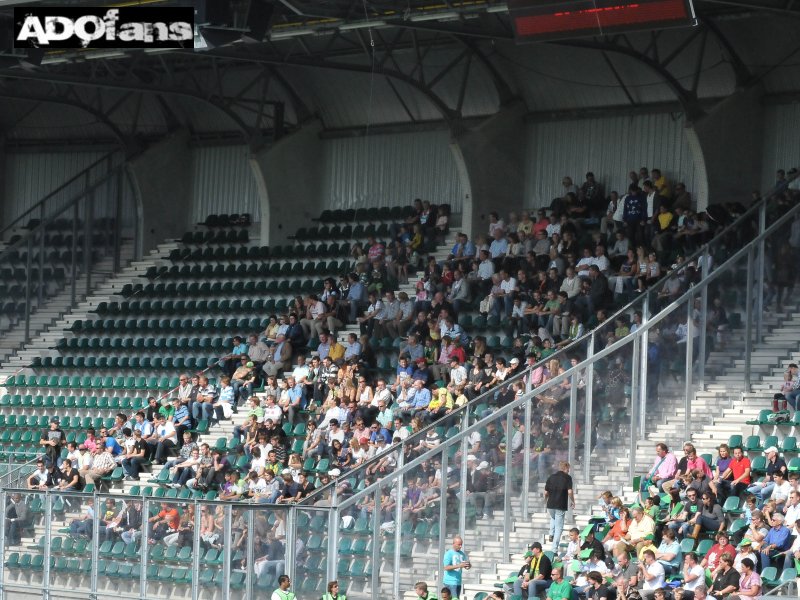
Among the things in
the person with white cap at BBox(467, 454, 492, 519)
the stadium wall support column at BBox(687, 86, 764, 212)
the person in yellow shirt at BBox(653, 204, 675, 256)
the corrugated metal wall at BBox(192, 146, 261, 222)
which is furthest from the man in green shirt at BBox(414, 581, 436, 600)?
the corrugated metal wall at BBox(192, 146, 261, 222)

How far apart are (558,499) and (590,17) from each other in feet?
19.3

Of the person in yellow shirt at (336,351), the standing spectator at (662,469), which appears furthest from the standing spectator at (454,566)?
the person in yellow shirt at (336,351)

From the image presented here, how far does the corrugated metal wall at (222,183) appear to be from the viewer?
116 feet

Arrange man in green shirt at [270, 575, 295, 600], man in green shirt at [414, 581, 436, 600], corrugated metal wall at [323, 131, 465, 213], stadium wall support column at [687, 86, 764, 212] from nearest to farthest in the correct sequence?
→ man in green shirt at [414, 581, 436, 600] → man in green shirt at [270, 575, 295, 600] → stadium wall support column at [687, 86, 764, 212] → corrugated metal wall at [323, 131, 465, 213]

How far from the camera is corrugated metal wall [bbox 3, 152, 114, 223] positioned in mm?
38219

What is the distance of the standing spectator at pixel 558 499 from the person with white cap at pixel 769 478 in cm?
221

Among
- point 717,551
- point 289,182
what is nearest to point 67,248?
point 289,182

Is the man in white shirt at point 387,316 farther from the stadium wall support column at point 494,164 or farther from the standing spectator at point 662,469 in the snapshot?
the standing spectator at point 662,469

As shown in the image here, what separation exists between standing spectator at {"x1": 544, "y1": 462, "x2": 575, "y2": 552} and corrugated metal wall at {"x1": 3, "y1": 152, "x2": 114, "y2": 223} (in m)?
21.7

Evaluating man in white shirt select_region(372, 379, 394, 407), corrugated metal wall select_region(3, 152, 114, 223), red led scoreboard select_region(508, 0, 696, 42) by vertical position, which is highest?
corrugated metal wall select_region(3, 152, 114, 223)

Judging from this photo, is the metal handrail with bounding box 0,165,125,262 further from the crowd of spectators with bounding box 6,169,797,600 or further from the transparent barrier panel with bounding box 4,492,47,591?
the transparent barrier panel with bounding box 4,492,47,591

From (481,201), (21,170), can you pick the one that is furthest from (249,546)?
(21,170)

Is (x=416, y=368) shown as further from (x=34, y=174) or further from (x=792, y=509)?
(x=34, y=174)

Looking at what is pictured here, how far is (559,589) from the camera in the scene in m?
16.5
